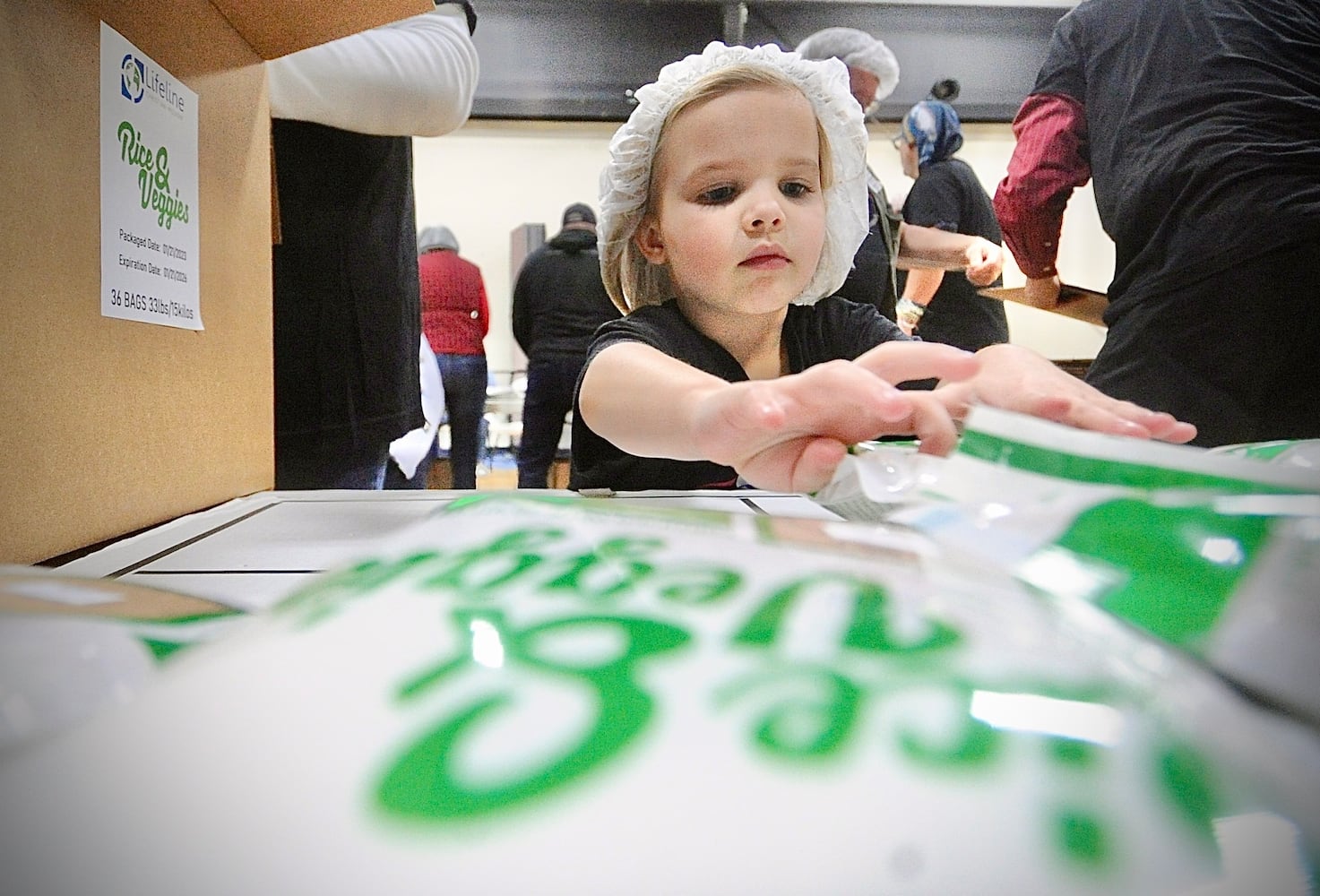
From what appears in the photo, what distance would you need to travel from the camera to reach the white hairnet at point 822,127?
359 millimetres

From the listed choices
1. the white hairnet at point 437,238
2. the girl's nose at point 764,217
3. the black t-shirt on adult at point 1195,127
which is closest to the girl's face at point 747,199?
the girl's nose at point 764,217

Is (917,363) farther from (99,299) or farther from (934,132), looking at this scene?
(99,299)

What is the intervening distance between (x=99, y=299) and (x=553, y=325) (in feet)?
0.83

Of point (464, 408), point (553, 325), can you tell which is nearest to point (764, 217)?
point (553, 325)

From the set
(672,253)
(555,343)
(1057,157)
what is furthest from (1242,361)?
(555,343)

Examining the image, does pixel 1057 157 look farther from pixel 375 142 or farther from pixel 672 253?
pixel 375 142

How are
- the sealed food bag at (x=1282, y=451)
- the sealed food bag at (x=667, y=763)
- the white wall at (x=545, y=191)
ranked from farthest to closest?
the white wall at (x=545, y=191)
the sealed food bag at (x=1282, y=451)
the sealed food bag at (x=667, y=763)

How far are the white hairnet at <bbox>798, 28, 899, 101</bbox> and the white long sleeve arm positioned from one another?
0.20 m

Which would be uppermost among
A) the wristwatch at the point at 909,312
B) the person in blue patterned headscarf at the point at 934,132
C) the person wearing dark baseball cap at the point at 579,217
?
the person in blue patterned headscarf at the point at 934,132

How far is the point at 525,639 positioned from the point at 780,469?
0.17 m

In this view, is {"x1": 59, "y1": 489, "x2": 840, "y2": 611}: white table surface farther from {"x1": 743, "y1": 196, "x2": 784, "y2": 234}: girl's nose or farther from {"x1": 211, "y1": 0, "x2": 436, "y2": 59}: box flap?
{"x1": 211, "y1": 0, "x2": 436, "y2": 59}: box flap

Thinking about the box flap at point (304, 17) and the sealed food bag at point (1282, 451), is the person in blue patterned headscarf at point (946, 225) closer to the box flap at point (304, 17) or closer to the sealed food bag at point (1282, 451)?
the sealed food bag at point (1282, 451)

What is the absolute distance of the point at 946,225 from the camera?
1.13 feet

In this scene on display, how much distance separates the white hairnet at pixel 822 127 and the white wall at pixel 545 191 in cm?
1
